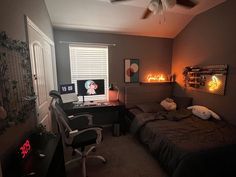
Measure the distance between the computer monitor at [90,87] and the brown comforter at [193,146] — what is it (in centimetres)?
140

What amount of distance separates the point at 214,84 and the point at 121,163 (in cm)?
238

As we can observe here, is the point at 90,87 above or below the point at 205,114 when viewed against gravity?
above

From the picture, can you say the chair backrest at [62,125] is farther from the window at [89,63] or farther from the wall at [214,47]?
the wall at [214,47]

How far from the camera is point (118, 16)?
106 inches

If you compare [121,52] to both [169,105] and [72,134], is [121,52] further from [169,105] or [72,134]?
[72,134]

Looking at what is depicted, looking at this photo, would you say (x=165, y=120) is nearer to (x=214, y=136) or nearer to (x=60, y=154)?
(x=214, y=136)

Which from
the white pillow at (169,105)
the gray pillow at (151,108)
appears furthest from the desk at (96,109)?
the white pillow at (169,105)

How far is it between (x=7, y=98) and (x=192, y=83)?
3.41 m

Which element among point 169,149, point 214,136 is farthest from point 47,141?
point 214,136

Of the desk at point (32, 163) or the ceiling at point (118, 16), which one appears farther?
the ceiling at point (118, 16)

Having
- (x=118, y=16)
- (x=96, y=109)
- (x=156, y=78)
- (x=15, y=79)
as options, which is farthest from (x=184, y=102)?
(x=15, y=79)

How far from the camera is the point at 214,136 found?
1858 millimetres

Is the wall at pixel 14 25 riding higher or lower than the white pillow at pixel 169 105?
higher

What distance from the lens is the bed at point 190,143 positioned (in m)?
1.51
